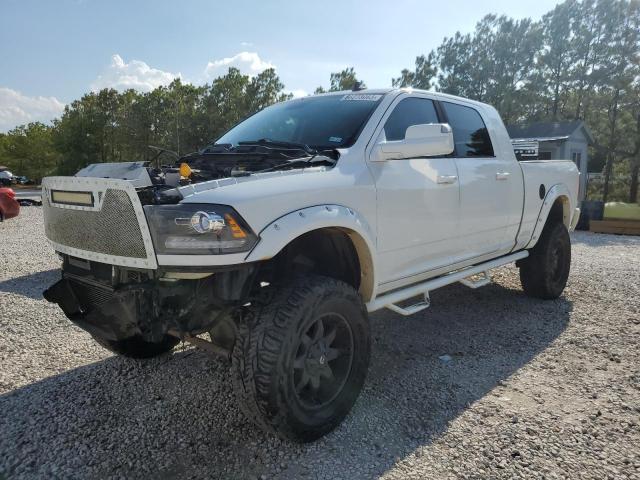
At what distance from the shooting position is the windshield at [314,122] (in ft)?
10.6

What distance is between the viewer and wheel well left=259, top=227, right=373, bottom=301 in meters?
2.74

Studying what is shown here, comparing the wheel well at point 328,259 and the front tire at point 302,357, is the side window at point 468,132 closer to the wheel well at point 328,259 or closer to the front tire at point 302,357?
the wheel well at point 328,259

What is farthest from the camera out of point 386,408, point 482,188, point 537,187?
point 537,187

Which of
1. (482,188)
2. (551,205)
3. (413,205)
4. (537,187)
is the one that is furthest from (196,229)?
(551,205)

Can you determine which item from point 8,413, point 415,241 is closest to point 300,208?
point 415,241

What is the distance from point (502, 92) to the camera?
36031 millimetres

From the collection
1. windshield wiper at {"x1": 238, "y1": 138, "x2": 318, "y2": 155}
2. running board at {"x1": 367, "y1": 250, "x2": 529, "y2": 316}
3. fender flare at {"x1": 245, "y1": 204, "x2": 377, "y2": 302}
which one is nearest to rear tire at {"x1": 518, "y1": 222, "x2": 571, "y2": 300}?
running board at {"x1": 367, "y1": 250, "x2": 529, "y2": 316}

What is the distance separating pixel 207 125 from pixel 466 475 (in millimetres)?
24903

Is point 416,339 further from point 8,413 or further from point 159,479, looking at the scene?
point 8,413

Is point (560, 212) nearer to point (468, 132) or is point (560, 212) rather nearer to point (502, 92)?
point (468, 132)

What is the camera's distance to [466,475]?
2346 millimetres

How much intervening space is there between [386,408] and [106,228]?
1949mm

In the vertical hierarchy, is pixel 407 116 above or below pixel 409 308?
above

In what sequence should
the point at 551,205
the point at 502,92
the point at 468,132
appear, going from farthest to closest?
the point at 502,92 < the point at 551,205 < the point at 468,132
